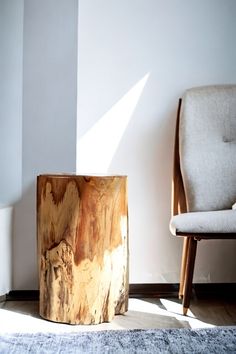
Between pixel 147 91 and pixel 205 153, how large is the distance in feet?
1.61

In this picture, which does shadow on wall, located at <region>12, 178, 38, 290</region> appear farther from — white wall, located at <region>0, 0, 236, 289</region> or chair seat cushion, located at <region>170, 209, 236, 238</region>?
chair seat cushion, located at <region>170, 209, 236, 238</region>

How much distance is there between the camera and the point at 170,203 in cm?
246

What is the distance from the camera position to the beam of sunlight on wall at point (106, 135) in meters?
2.41

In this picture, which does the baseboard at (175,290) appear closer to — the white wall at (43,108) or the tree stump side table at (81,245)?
the white wall at (43,108)

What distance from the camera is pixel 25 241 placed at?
2371 millimetres

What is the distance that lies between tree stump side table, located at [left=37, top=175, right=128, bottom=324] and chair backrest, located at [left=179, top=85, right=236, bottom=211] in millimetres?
454

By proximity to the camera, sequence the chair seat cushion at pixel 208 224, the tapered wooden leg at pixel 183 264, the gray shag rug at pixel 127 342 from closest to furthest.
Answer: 1. the gray shag rug at pixel 127 342
2. the chair seat cushion at pixel 208 224
3. the tapered wooden leg at pixel 183 264

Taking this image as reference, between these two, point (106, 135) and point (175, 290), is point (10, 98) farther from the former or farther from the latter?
point (175, 290)

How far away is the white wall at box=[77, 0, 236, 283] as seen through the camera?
7.91 ft

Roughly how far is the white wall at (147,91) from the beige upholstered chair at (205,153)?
0.50 feet

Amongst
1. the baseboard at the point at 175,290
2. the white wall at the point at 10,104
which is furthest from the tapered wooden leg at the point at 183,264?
the white wall at the point at 10,104

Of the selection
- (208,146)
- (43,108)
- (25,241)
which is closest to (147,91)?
(208,146)

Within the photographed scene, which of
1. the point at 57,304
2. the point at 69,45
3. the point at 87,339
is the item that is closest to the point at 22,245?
the point at 57,304

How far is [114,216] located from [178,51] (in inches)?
41.8
